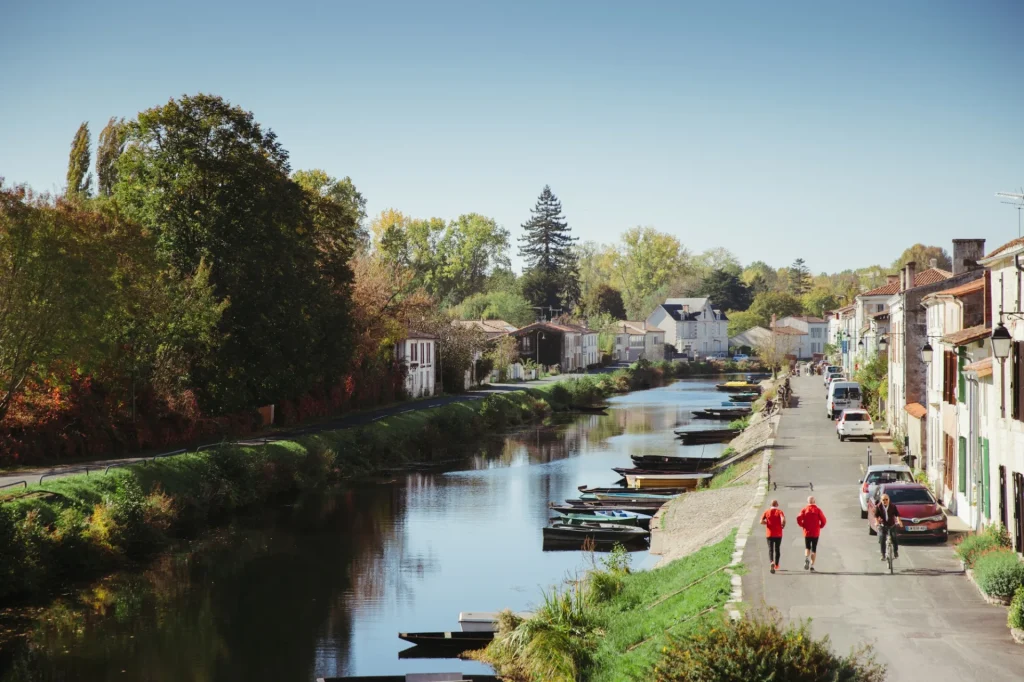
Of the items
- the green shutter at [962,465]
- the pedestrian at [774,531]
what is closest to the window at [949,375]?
the green shutter at [962,465]

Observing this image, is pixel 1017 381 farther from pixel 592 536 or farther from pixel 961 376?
pixel 592 536

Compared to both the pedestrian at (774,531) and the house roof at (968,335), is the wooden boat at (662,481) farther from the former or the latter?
the pedestrian at (774,531)

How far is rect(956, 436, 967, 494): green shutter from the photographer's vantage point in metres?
30.5

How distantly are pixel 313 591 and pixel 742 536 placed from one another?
39.8ft

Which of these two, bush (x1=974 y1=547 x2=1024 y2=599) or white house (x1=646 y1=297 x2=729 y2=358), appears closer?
bush (x1=974 y1=547 x2=1024 y2=599)

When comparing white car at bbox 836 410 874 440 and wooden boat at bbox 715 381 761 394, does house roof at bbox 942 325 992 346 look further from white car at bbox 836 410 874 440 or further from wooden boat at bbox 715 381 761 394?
wooden boat at bbox 715 381 761 394

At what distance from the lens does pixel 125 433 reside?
145ft

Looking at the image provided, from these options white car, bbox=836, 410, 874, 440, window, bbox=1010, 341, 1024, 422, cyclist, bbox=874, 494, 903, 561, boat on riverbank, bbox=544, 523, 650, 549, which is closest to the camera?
window, bbox=1010, 341, 1024, 422

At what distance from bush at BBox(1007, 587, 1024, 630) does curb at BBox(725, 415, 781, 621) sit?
15.0 ft

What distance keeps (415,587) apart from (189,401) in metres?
20.2

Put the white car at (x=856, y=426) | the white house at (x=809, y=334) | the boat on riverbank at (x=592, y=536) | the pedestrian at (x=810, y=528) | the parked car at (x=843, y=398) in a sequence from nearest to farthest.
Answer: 1. the pedestrian at (x=810, y=528)
2. the boat on riverbank at (x=592, y=536)
3. the white car at (x=856, y=426)
4. the parked car at (x=843, y=398)
5. the white house at (x=809, y=334)

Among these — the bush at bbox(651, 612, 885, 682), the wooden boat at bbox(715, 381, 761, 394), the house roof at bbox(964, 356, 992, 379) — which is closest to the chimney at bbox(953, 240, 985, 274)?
the house roof at bbox(964, 356, 992, 379)

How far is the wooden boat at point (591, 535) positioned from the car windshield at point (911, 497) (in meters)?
9.82

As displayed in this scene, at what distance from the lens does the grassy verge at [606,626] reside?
64.0ft
